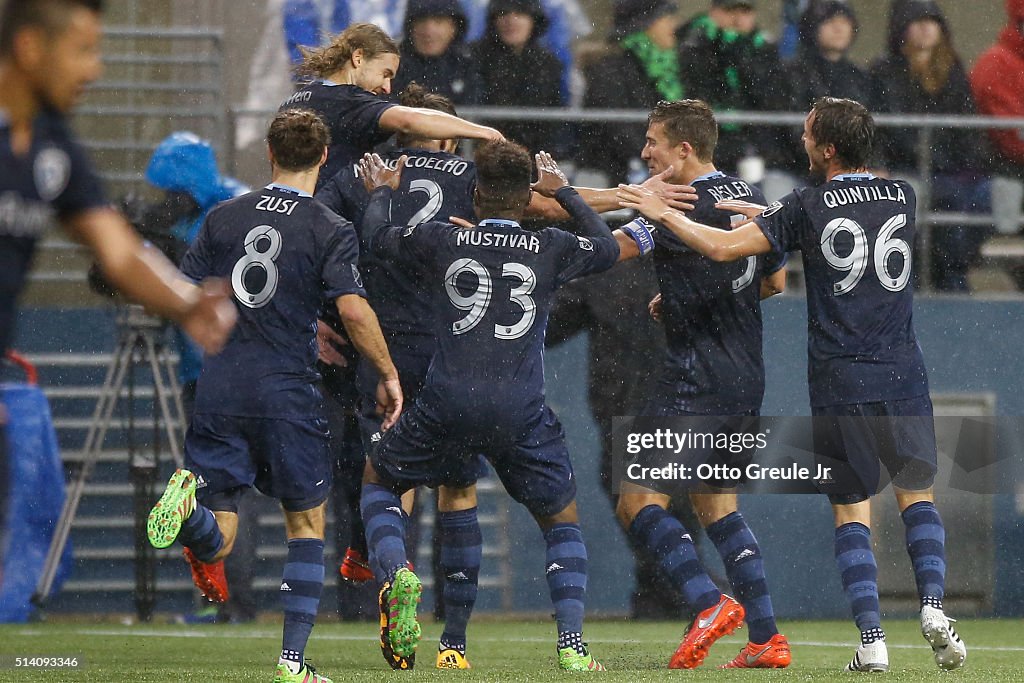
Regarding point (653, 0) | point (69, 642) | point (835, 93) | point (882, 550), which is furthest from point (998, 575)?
point (69, 642)

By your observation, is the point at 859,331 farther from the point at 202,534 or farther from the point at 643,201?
the point at 202,534

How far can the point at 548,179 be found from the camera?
23.4 ft

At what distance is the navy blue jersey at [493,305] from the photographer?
659 cm

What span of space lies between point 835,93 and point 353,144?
4.86m

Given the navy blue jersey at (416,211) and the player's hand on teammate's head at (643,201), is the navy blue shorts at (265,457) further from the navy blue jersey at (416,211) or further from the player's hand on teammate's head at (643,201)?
the player's hand on teammate's head at (643,201)

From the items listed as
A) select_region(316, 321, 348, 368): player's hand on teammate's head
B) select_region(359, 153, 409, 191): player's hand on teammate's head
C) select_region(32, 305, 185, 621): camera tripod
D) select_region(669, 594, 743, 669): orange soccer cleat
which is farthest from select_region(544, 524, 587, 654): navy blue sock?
select_region(32, 305, 185, 621): camera tripod

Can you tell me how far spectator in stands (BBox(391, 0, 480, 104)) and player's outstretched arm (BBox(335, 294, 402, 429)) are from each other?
166 inches

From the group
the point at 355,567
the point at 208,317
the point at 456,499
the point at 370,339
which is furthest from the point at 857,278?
the point at 208,317

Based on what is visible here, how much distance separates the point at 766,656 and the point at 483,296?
2100 mm

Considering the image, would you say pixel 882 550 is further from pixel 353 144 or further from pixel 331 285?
pixel 331 285

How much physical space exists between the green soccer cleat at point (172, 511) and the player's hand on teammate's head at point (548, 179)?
1.95m

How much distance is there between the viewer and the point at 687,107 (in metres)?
7.77

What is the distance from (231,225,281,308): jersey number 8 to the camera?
6512 mm

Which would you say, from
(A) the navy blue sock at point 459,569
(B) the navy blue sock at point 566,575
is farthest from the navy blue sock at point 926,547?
(A) the navy blue sock at point 459,569
